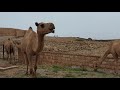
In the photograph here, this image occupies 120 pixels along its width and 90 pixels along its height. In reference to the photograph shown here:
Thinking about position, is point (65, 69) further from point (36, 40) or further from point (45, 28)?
point (45, 28)

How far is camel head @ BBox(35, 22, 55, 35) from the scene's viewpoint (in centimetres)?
483

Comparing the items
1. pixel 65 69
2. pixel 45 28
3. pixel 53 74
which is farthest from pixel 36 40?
pixel 65 69

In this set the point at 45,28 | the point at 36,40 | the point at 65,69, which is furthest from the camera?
the point at 65,69

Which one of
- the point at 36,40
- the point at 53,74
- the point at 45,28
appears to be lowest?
the point at 53,74

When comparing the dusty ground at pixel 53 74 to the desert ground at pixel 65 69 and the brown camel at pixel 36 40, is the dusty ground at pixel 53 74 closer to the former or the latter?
the desert ground at pixel 65 69

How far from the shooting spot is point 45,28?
17.1 ft

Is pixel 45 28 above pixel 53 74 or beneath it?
above

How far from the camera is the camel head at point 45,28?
4826 mm

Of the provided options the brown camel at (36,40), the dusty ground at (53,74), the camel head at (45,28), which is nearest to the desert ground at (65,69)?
the dusty ground at (53,74)

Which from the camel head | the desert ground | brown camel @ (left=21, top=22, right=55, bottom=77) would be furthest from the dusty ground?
the camel head
